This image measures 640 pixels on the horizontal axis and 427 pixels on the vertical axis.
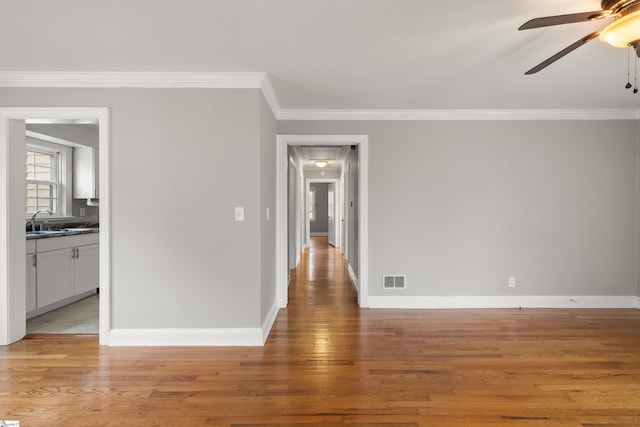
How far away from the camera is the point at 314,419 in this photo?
81.2 inches

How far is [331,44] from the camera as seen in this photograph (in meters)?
2.53

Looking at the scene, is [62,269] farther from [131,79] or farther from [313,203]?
[313,203]

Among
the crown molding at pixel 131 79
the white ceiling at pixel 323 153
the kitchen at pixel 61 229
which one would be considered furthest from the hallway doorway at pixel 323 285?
the crown molding at pixel 131 79

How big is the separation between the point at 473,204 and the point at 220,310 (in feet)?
10.2

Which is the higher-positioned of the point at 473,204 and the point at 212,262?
the point at 473,204

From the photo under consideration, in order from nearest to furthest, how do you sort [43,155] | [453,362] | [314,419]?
[314,419] < [453,362] < [43,155]

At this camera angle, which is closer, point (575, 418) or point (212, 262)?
point (575, 418)

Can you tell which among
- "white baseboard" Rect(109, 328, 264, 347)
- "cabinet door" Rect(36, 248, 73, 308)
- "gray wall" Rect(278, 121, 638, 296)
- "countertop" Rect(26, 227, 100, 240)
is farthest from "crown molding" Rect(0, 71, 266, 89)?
"white baseboard" Rect(109, 328, 264, 347)

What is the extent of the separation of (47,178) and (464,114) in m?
5.68

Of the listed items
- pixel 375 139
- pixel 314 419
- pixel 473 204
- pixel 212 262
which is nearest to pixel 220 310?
pixel 212 262

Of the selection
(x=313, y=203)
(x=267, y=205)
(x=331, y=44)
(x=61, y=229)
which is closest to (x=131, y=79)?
(x=267, y=205)

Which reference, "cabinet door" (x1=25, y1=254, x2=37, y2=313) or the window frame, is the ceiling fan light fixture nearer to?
"cabinet door" (x1=25, y1=254, x2=37, y2=313)

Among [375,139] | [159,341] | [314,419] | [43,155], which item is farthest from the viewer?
[43,155]

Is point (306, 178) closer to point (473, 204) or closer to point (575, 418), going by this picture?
point (473, 204)
